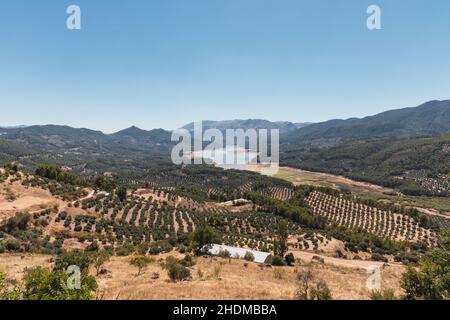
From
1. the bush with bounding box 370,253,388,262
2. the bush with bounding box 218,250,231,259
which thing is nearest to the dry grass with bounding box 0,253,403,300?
the bush with bounding box 218,250,231,259

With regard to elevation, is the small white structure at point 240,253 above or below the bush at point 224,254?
below

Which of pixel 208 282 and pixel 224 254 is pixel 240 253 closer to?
pixel 224 254

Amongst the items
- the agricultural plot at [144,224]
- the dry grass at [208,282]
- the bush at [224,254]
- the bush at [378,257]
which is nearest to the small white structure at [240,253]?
the bush at [224,254]

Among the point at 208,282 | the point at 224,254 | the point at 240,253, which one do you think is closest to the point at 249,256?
the point at 240,253

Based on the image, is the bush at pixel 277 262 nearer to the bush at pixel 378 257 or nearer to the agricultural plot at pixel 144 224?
the agricultural plot at pixel 144 224

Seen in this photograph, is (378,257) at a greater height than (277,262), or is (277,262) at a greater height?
(277,262)

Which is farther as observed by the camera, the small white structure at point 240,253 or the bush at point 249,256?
the small white structure at point 240,253

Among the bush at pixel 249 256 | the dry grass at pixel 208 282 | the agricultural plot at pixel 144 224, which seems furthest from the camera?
the agricultural plot at pixel 144 224

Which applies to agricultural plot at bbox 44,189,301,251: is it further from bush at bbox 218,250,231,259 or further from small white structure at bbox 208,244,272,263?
bush at bbox 218,250,231,259

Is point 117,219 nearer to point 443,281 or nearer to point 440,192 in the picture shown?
point 443,281

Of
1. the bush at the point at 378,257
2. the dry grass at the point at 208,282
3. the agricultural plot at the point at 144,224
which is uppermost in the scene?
the dry grass at the point at 208,282
